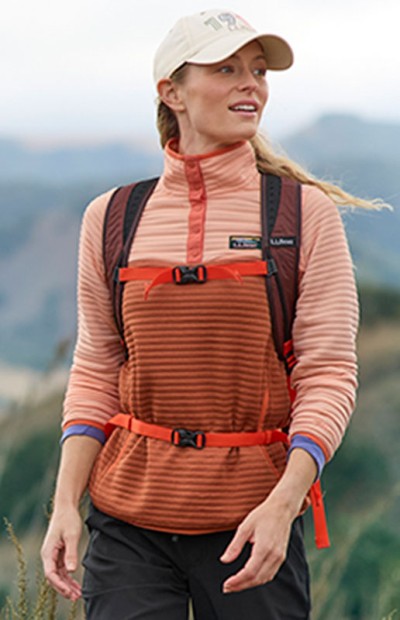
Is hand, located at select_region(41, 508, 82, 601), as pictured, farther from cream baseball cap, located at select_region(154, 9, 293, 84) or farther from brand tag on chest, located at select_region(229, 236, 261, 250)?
cream baseball cap, located at select_region(154, 9, 293, 84)

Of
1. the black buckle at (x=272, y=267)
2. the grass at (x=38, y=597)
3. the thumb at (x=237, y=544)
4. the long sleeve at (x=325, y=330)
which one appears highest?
the black buckle at (x=272, y=267)

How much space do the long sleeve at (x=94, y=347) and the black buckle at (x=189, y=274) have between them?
9.5 inches

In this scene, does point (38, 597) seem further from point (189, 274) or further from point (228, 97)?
point (228, 97)

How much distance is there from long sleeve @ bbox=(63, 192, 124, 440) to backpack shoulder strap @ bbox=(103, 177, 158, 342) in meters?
0.02

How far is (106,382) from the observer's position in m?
2.58

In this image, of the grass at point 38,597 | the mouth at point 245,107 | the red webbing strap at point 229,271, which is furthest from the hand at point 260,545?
the grass at point 38,597

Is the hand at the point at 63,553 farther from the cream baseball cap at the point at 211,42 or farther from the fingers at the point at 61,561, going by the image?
the cream baseball cap at the point at 211,42

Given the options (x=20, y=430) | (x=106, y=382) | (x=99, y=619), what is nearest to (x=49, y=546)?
(x=99, y=619)

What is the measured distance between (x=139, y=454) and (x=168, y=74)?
0.75m

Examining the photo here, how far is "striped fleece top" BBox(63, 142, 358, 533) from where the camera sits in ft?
7.61

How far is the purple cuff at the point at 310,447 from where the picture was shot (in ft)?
7.40

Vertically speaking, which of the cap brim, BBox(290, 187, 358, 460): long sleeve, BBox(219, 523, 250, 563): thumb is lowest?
BBox(219, 523, 250, 563): thumb

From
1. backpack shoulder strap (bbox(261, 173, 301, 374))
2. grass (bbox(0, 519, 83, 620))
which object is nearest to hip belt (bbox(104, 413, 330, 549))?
backpack shoulder strap (bbox(261, 173, 301, 374))

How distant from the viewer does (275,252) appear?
2373 mm
